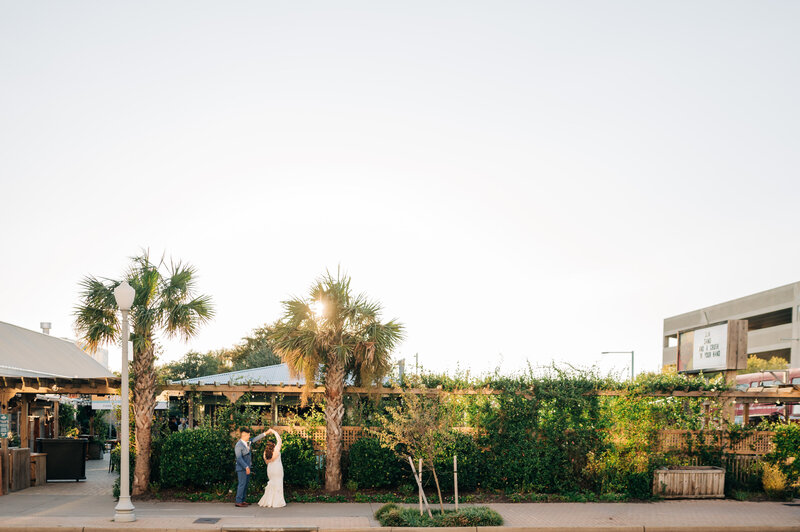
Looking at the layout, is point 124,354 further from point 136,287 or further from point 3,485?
point 3,485

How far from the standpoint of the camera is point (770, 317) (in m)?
70.1

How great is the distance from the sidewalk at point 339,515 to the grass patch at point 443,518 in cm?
25

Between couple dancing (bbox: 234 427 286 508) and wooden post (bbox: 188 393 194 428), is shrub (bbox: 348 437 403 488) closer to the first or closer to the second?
couple dancing (bbox: 234 427 286 508)

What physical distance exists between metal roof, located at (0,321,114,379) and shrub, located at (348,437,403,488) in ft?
19.9

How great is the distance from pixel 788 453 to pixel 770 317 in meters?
61.7

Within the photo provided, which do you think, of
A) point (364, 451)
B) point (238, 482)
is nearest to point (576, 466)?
point (364, 451)

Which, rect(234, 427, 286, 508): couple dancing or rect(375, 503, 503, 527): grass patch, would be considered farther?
rect(234, 427, 286, 508): couple dancing

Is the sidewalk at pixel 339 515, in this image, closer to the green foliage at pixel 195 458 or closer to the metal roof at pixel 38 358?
the green foliage at pixel 195 458

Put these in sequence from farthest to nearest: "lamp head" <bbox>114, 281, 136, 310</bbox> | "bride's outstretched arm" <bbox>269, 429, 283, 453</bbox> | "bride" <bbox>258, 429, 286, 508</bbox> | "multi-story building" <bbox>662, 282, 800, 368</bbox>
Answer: "multi-story building" <bbox>662, 282, 800, 368</bbox> → "bride's outstretched arm" <bbox>269, 429, 283, 453</bbox> → "bride" <bbox>258, 429, 286, 508</bbox> → "lamp head" <bbox>114, 281, 136, 310</bbox>

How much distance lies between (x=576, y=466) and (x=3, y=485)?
1239cm

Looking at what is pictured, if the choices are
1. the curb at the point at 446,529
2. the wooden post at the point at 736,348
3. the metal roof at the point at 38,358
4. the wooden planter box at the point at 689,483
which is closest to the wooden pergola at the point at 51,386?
the metal roof at the point at 38,358

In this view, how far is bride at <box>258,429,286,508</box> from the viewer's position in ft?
45.3

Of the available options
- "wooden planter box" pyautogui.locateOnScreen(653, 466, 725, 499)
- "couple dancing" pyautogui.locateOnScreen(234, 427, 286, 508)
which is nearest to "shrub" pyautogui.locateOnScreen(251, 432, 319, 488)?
"couple dancing" pyautogui.locateOnScreen(234, 427, 286, 508)

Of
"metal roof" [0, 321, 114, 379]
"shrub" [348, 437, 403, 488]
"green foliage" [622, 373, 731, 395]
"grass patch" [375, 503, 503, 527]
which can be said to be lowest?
"grass patch" [375, 503, 503, 527]
